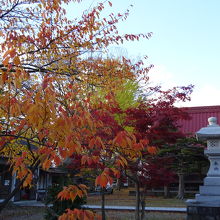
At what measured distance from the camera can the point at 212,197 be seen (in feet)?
29.5

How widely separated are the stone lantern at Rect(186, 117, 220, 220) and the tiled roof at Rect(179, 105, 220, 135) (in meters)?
16.8

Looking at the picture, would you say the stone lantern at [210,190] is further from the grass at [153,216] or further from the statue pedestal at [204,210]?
the grass at [153,216]

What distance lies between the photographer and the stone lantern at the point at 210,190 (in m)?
8.58

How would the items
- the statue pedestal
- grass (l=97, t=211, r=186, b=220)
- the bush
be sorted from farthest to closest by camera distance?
grass (l=97, t=211, r=186, b=220) < the statue pedestal < the bush

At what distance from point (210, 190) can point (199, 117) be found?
19.5 metres

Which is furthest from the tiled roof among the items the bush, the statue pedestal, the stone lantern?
the bush

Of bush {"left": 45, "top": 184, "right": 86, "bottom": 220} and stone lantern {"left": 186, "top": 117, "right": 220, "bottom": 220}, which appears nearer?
bush {"left": 45, "top": 184, "right": 86, "bottom": 220}

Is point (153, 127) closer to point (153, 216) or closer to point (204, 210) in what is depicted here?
point (204, 210)

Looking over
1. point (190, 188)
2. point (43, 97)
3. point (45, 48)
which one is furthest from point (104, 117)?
point (190, 188)

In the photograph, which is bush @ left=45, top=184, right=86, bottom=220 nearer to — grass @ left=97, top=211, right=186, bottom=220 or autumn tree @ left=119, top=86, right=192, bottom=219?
autumn tree @ left=119, top=86, right=192, bottom=219

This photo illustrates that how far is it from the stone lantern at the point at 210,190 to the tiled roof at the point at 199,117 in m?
16.8

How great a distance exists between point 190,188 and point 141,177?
16.6m

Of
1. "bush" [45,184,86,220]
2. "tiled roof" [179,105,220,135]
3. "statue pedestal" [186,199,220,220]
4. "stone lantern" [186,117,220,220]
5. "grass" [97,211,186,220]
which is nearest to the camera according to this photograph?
"bush" [45,184,86,220]

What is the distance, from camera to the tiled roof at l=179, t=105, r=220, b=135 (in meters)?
26.6
